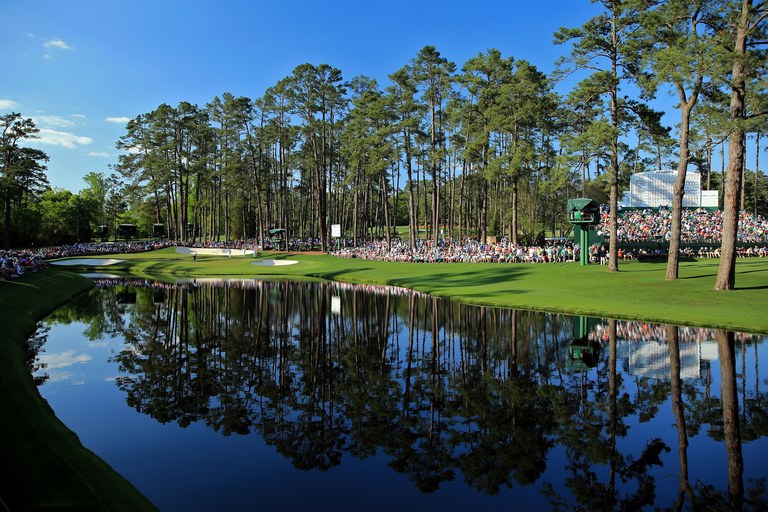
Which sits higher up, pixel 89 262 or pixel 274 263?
pixel 89 262

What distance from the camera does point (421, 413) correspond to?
340 inches

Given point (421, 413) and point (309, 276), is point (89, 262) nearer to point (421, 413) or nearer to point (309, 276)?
point (309, 276)

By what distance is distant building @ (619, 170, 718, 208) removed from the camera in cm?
4675

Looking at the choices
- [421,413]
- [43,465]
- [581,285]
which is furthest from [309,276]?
[43,465]

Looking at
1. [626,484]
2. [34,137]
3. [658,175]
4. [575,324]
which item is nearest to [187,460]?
[626,484]

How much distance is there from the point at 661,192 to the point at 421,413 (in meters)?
47.0

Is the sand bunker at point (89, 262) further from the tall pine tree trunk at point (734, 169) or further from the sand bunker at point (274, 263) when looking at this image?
the tall pine tree trunk at point (734, 169)

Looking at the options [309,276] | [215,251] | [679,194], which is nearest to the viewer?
[679,194]

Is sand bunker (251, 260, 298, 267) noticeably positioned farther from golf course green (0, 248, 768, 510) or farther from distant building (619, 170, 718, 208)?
distant building (619, 170, 718, 208)

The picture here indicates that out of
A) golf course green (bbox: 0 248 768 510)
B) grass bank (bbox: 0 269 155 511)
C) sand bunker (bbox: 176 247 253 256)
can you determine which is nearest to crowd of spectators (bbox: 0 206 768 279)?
golf course green (bbox: 0 248 768 510)

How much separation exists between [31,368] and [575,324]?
51.2 ft

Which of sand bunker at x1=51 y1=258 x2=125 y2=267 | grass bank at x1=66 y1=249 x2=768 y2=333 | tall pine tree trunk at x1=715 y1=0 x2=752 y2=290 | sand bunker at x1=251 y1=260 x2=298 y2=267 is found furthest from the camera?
sand bunker at x1=51 y1=258 x2=125 y2=267

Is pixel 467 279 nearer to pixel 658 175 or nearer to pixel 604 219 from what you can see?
pixel 604 219

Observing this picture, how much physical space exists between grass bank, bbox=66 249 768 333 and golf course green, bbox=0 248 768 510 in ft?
0.13
